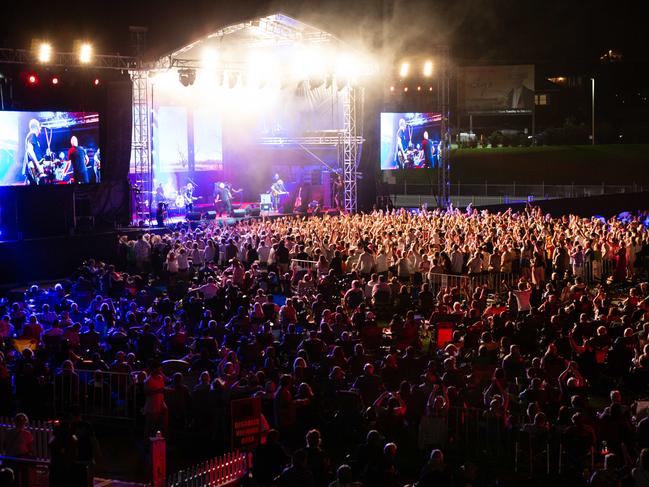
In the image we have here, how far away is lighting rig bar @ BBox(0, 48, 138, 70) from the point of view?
86.5ft

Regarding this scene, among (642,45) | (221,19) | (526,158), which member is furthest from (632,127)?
(221,19)

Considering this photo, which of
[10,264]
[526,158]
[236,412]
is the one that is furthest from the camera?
[526,158]

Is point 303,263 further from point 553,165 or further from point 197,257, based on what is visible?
point 553,165

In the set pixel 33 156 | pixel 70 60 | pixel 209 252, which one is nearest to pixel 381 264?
pixel 209 252

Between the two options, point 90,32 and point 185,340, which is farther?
point 90,32

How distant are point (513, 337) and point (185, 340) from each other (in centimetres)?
511


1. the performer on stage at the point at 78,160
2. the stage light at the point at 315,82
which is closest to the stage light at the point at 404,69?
the stage light at the point at 315,82

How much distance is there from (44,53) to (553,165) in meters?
42.5

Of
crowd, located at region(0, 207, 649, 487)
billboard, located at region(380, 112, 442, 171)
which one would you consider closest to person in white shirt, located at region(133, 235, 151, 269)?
crowd, located at region(0, 207, 649, 487)

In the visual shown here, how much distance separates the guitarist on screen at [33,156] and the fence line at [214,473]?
1984cm

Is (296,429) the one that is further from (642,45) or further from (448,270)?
(642,45)

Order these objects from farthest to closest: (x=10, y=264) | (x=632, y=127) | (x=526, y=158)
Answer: (x=632, y=127)
(x=526, y=158)
(x=10, y=264)

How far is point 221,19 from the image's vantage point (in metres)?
32.1

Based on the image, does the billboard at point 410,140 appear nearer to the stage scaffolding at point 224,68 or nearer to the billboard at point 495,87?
the stage scaffolding at point 224,68
